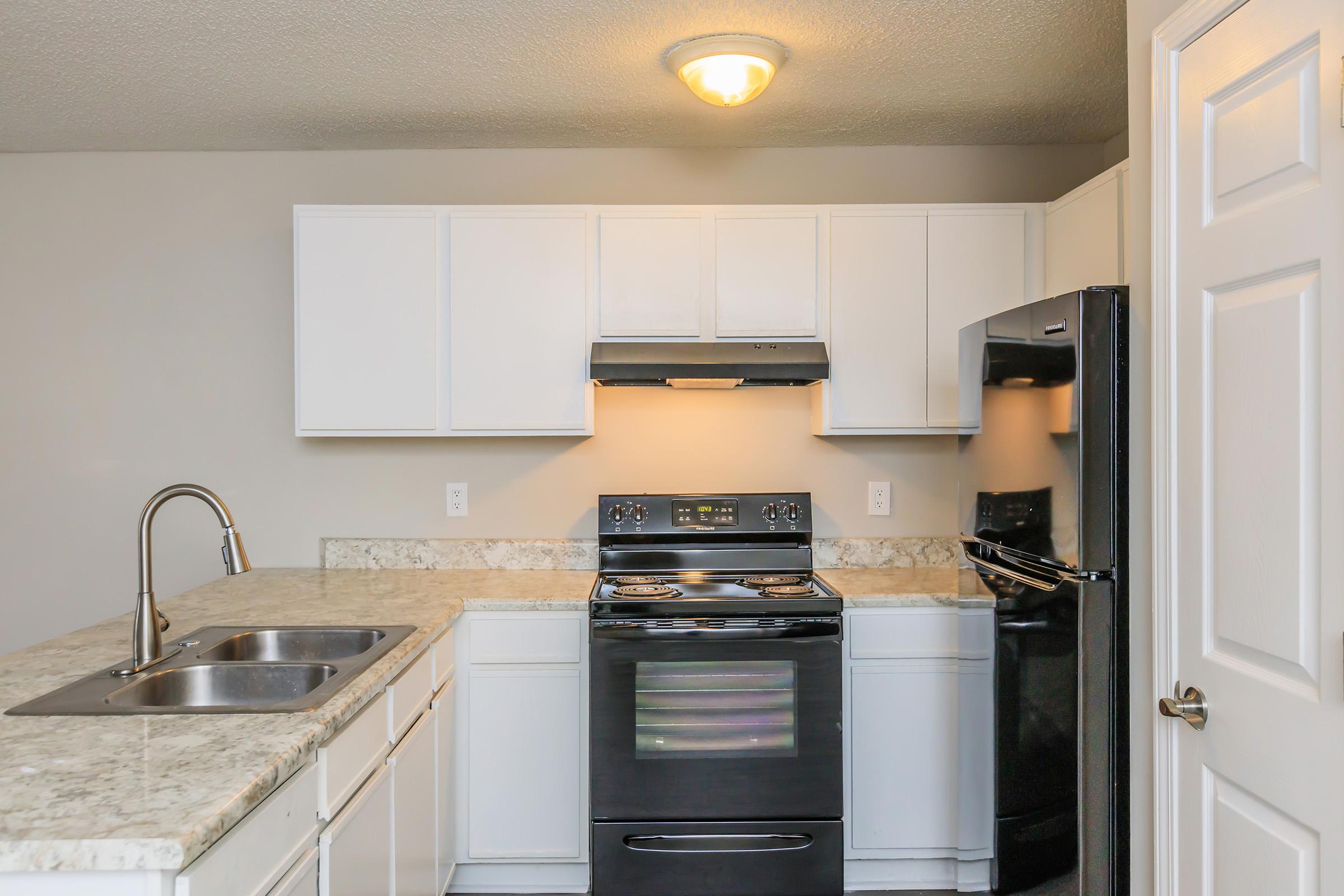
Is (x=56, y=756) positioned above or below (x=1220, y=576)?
below

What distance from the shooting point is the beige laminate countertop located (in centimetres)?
100

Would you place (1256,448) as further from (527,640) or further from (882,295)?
(527,640)

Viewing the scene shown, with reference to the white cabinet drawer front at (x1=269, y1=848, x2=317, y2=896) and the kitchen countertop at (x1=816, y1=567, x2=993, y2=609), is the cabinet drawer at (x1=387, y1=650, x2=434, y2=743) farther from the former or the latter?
the kitchen countertop at (x1=816, y1=567, x2=993, y2=609)

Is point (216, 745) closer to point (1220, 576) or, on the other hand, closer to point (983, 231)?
point (1220, 576)

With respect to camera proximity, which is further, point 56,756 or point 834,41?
point 834,41

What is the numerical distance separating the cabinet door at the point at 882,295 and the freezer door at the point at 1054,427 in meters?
0.63

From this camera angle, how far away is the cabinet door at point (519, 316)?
274 centimetres

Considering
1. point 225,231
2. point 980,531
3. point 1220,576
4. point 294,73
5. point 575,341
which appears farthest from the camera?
point 225,231

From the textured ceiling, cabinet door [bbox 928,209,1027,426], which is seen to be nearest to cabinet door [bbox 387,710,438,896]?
the textured ceiling

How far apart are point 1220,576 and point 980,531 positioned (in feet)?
2.52

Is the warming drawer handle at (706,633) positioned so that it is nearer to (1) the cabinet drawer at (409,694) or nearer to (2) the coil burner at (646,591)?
(2) the coil burner at (646,591)

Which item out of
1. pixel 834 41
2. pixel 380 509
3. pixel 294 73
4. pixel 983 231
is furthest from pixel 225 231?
pixel 983 231

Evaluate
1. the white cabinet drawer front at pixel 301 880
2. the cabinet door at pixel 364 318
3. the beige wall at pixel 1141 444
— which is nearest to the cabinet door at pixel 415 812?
the white cabinet drawer front at pixel 301 880

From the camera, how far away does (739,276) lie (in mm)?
2750
